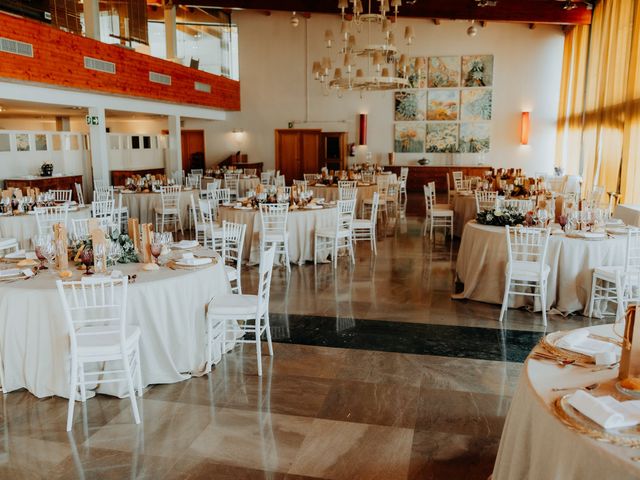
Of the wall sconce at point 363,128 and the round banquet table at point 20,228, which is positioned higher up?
the wall sconce at point 363,128

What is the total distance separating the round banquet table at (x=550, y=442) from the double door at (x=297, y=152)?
17.5 meters

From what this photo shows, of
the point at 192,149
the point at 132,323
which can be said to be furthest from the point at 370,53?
the point at 192,149

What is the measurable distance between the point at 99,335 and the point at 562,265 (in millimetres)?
4554

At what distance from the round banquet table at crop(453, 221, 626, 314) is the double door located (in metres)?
13.9

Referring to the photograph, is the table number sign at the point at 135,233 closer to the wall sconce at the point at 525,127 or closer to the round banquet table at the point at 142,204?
the round banquet table at the point at 142,204

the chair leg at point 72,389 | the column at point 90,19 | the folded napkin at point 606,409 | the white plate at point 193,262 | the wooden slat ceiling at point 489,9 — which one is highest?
the wooden slat ceiling at point 489,9

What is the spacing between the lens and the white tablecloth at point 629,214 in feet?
28.8

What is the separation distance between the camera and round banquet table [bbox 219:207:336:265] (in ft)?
26.3

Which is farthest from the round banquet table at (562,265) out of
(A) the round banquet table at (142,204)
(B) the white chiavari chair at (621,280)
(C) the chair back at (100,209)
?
(A) the round banquet table at (142,204)

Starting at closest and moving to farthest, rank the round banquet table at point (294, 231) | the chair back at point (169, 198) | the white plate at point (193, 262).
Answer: the white plate at point (193, 262) < the round banquet table at point (294, 231) < the chair back at point (169, 198)

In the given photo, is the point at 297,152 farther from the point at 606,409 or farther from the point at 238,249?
the point at 606,409

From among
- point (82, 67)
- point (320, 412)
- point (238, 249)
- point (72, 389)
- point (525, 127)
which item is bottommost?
point (320, 412)

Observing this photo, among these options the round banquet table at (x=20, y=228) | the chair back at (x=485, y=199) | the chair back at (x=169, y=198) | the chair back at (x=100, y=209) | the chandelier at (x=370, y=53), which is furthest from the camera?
the chair back at (x=169, y=198)

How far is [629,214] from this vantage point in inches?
363
